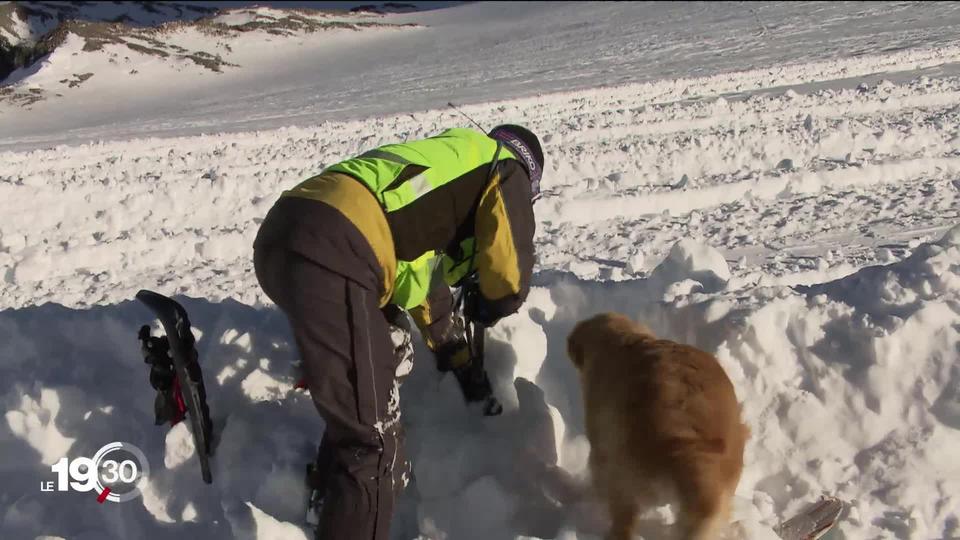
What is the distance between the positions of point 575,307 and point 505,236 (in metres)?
1.27

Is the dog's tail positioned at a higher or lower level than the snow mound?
higher

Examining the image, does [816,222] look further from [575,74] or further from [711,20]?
[711,20]

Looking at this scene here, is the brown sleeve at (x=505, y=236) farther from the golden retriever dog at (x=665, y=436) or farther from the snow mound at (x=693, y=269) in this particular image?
the snow mound at (x=693, y=269)

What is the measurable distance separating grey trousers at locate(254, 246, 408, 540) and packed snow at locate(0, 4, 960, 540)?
17.0 inches

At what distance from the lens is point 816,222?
5.19 m

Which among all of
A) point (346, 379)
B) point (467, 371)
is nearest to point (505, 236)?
point (346, 379)

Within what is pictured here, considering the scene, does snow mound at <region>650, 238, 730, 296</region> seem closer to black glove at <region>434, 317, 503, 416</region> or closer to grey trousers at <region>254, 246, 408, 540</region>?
black glove at <region>434, 317, 503, 416</region>

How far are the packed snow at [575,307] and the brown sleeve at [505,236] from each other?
667mm

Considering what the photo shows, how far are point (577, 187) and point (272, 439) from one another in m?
4.10

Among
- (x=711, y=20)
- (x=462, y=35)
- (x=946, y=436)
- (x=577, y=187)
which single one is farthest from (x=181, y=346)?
(x=462, y=35)

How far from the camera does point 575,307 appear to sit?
330 centimetres

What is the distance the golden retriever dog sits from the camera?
1.93 m

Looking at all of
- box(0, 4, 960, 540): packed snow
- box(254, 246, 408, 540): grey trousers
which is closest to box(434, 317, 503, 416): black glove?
box(0, 4, 960, 540): packed snow

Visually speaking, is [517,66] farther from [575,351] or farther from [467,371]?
[575,351]
